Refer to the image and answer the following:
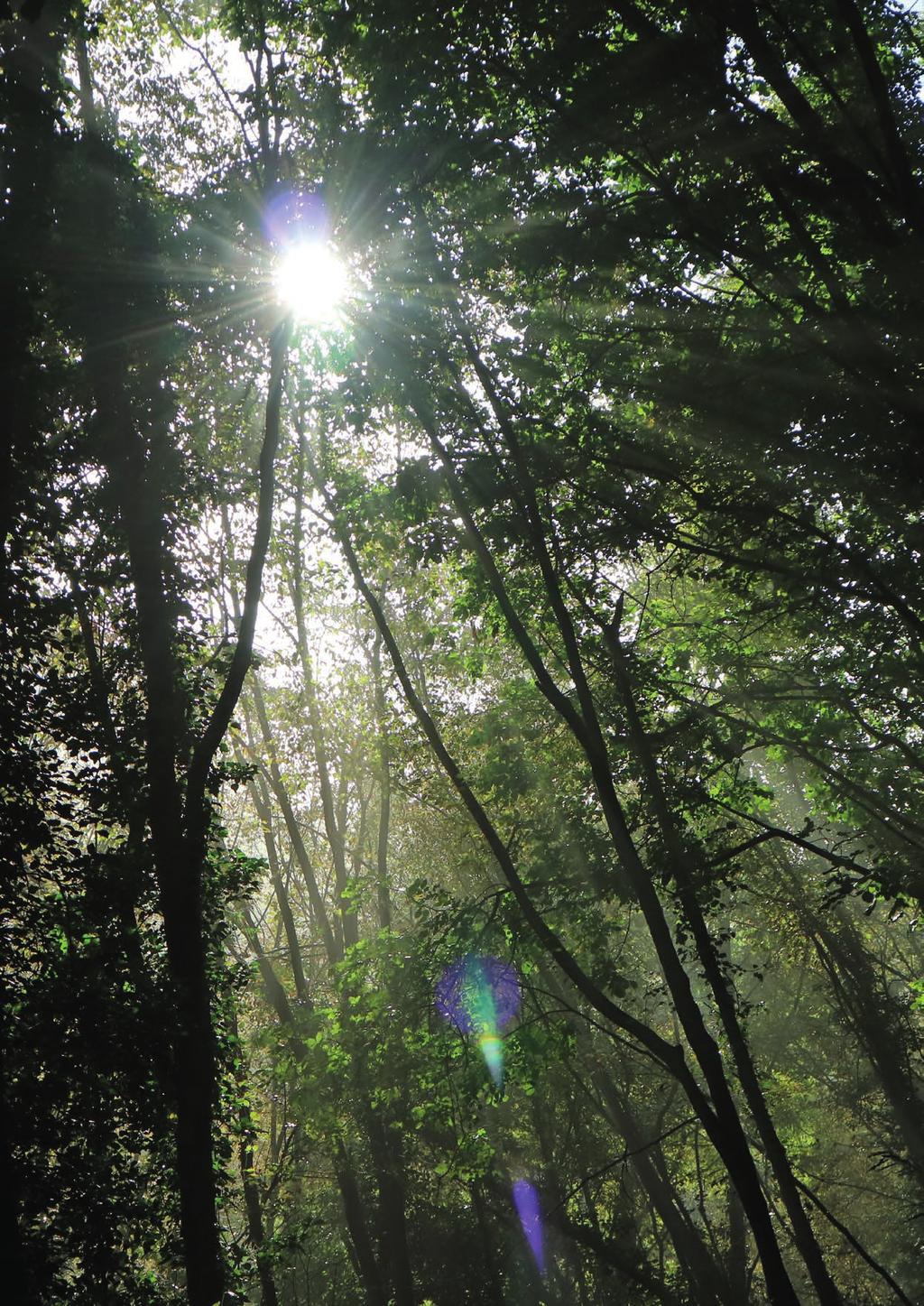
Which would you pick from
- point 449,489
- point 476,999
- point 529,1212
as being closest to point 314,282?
point 449,489

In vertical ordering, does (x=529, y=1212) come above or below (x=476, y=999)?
below

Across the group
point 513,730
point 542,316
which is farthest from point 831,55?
point 513,730

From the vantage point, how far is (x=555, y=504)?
927cm

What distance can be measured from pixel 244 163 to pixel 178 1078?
9.41 m

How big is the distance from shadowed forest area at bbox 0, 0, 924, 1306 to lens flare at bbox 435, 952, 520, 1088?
0.05 metres

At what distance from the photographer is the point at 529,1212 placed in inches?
755

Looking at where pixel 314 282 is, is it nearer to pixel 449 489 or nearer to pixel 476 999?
pixel 449 489

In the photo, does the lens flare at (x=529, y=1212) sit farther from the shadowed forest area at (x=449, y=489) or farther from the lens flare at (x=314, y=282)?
the lens flare at (x=314, y=282)

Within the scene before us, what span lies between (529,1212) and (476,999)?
1257 cm

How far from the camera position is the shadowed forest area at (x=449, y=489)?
21.1 feet

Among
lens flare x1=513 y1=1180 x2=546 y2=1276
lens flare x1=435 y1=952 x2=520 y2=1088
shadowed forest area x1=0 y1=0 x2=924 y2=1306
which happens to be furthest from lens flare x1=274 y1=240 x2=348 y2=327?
lens flare x1=513 y1=1180 x2=546 y2=1276

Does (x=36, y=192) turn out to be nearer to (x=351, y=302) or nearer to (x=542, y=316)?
(x=351, y=302)

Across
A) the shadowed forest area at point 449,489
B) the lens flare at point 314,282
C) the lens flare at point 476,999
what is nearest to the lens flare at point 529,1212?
the shadowed forest area at point 449,489

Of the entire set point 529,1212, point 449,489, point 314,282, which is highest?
point 314,282
